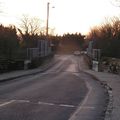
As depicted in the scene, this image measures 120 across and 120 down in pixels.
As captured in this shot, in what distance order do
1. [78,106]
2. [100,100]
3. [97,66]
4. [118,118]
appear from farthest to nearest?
[97,66] → [100,100] → [78,106] → [118,118]

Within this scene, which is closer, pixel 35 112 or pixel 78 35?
pixel 35 112

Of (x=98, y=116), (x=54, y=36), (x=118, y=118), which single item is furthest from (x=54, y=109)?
(x=54, y=36)

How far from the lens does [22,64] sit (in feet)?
168

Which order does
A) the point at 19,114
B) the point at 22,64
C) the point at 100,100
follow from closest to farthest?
the point at 19,114
the point at 100,100
the point at 22,64

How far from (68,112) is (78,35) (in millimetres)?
147845

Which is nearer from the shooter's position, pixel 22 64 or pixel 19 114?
pixel 19 114

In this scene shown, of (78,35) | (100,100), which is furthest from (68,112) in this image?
(78,35)

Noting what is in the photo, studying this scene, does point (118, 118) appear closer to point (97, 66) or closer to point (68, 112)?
point (68, 112)

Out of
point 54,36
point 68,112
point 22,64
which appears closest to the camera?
point 68,112

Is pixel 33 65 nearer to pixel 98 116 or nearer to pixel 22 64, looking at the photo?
pixel 22 64

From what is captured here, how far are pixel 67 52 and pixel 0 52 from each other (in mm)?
91208

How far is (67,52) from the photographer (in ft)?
485

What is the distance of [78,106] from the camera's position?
54.4 ft

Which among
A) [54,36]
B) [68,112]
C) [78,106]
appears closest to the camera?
[68,112]
